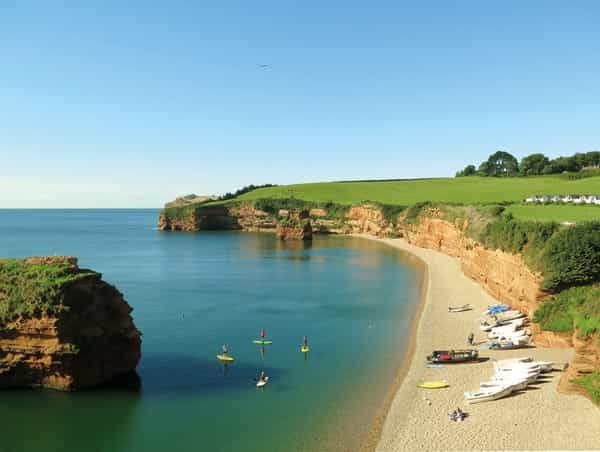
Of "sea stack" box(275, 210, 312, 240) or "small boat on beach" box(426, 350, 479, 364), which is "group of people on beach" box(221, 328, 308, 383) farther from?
"sea stack" box(275, 210, 312, 240)

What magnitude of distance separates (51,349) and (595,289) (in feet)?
127

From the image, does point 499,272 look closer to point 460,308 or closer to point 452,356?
point 460,308

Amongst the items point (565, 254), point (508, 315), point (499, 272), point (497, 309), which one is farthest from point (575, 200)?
point (565, 254)

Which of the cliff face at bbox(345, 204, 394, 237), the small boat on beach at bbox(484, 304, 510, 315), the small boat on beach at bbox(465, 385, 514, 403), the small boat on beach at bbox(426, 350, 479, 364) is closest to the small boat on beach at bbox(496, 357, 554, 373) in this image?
the small boat on beach at bbox(426, 350, 479, 364)

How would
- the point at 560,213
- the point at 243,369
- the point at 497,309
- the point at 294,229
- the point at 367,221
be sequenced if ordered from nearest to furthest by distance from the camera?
the point at 243,369
the point at 497,309
the point at 560,213
the point at 294,229
the point at 367,221

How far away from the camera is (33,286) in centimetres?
3059

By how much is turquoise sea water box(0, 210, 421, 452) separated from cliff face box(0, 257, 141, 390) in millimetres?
1161

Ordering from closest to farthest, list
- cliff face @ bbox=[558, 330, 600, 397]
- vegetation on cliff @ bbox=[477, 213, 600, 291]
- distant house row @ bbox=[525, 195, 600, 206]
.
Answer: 1. cliff face @ bbox=[558, 330, 600, 397]
2. vegetation on cliff @ bbox=[477, 213, 600, 291]
3. distant house row @ bbox=[525, 195, 600, 206]

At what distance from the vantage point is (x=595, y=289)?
120ft

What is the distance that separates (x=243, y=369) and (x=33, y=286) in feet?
51.0

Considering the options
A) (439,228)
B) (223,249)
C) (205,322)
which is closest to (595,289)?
(205,322)

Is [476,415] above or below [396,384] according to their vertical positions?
above

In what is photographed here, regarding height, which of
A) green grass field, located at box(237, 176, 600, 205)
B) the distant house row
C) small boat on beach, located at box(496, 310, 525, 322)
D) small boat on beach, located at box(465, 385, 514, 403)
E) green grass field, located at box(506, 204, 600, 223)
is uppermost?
green grass field, located at box(237, 176, 600, 205)

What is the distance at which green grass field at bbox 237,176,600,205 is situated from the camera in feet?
419
